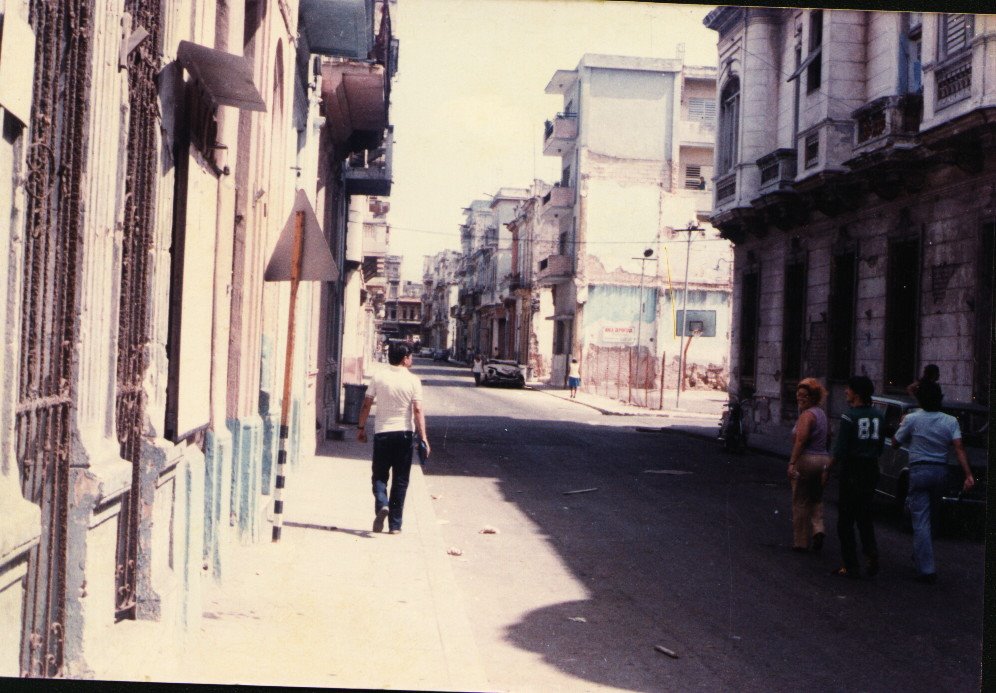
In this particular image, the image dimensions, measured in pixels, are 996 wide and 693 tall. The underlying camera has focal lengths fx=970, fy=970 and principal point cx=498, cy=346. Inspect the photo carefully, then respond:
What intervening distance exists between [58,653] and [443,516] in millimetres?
6544

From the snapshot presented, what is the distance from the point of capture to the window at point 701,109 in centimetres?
3925

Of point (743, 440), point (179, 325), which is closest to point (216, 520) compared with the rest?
point (179, 325)

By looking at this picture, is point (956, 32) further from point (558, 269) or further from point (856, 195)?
point (558, 269)

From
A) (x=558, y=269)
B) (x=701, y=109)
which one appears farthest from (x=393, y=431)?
(x=558, y=269)

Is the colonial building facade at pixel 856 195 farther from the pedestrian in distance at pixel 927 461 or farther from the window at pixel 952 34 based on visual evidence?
the pedestrian in distance at pixel 927 461

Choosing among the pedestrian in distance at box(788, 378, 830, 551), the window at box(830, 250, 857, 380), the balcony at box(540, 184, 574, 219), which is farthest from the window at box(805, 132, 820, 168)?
the balcony at box(540, 184, 574, 219)

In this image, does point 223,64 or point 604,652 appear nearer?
point 223,64

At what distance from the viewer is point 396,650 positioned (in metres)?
5.25

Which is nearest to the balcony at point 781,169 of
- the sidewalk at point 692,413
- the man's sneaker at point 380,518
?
the sidewalk at point 692,413

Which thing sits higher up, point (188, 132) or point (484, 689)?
point (188, 132)

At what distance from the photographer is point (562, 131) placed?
42.6 m

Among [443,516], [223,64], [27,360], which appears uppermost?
[223,64]

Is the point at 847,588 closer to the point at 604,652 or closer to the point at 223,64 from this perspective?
the point at 604,652

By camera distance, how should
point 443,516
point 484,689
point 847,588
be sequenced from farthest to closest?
point 443,516 < point 847,588 < point 484,689
